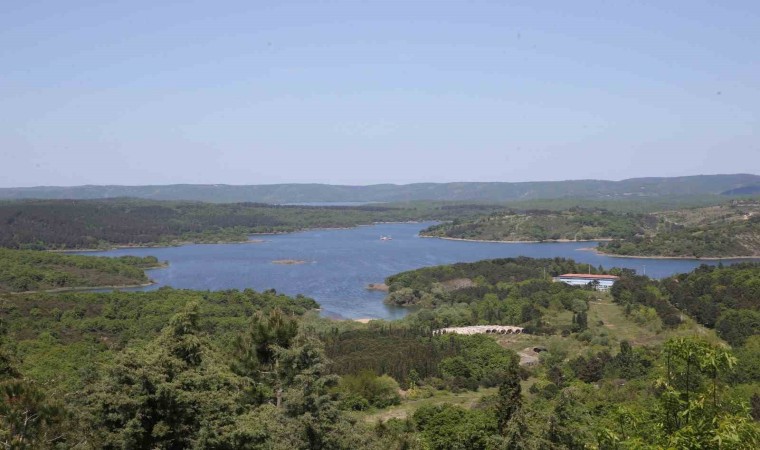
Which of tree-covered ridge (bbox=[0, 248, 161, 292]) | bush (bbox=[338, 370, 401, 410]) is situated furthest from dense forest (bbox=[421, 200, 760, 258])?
bush (bbox=[338, 370, 401, 410])

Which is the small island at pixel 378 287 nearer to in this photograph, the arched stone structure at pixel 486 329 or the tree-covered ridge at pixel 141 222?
the arched stone structure at pixel 486 329

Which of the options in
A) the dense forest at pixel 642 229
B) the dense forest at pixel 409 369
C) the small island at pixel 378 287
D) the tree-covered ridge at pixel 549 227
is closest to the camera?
the dense forest at pixel 409 369

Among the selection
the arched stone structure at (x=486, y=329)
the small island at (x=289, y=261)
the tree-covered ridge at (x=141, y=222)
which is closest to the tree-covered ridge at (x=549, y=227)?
the tree-covered ridge at (x=141, y=222)

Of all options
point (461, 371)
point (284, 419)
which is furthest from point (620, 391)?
point (284, 419)

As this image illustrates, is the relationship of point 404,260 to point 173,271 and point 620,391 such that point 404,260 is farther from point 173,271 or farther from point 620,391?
point 620,391

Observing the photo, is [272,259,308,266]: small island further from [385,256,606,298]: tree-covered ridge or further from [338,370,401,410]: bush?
[338,370,401,410]: bush
